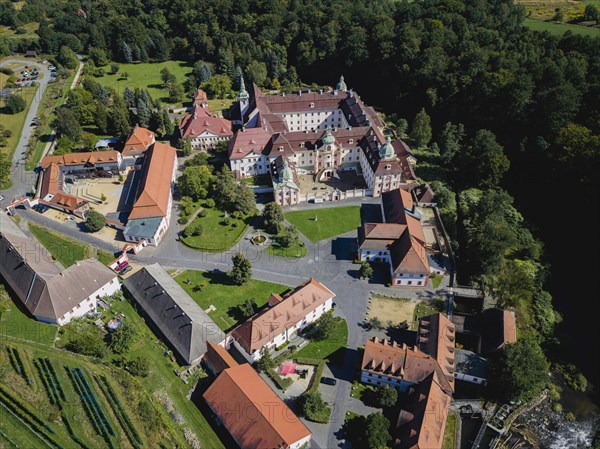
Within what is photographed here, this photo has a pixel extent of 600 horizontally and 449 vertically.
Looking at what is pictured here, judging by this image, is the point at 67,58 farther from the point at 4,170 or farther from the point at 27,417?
the point at 27,417

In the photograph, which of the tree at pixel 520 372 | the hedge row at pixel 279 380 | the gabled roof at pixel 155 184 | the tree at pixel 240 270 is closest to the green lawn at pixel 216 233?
the gabled roof at pixel 155 184

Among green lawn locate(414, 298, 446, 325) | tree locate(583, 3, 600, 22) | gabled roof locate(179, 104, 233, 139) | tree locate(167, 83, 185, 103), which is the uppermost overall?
tree locate(583, 3, 600, 22)

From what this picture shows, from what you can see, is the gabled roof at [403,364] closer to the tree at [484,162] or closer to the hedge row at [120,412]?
the hedge row at [120,412]

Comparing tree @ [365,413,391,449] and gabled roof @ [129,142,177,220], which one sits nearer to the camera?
tree @ [365,413,391,449]

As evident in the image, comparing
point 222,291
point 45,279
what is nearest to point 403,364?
point 222,291

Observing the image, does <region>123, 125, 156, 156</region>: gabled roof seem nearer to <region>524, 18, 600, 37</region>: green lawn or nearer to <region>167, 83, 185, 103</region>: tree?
<region>167, 83, 185, 103</region>: tree

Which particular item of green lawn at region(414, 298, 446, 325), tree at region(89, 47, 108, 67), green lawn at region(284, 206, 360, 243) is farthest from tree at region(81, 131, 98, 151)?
green lawn at region(414, 298, 446, 325)

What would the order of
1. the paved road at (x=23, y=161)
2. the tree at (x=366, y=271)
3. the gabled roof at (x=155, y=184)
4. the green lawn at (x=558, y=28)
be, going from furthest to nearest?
the green lawn at (x=558, y=28)
the paved road at (x=23, y=161)
the gabled roof at (x=155, y=184)
the tree at (x=366, y=271)
